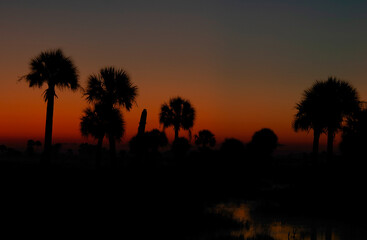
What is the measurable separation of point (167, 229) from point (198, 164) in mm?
30894

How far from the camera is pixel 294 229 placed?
17.8 metres

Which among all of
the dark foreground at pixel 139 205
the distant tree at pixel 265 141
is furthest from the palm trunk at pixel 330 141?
the distant tree at pixel 265 141

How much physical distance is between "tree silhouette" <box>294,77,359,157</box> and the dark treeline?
0.32 feet

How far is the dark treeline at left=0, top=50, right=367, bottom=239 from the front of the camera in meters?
16.3

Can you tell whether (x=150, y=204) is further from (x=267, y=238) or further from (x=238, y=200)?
(x=238, y=200)

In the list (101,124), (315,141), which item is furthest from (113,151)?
(315,141)

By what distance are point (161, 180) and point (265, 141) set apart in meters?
51.4

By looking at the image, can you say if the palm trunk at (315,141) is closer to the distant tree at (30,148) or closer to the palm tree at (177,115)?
the palm tree at (177,115)

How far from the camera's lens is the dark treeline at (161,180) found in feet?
53.6

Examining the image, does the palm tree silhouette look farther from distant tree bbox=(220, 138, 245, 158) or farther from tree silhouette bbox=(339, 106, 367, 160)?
tree silhouette bbox=(339, 106, 367, 160)

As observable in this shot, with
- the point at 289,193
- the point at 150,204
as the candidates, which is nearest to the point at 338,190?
the point at 289,193

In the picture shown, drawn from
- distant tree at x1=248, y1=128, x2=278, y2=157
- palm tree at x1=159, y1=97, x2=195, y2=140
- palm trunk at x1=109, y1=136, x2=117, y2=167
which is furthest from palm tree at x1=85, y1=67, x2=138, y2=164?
distant tree at x1=248, y1=128, x2=278, y2=157

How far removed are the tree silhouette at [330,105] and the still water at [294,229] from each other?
65.8ft

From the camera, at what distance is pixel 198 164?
46.4 metres
